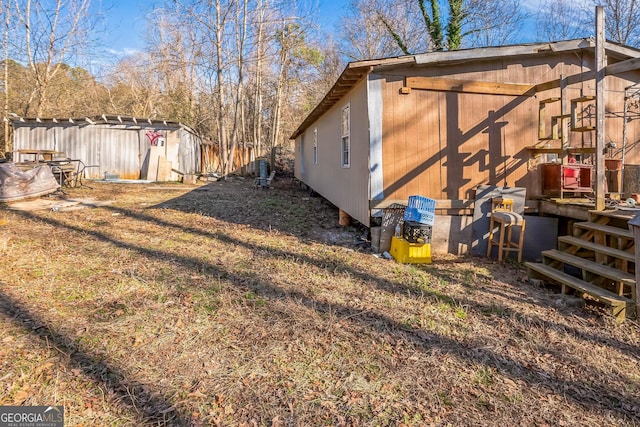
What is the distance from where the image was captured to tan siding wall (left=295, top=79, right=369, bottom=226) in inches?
228

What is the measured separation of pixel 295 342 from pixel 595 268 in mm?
3386

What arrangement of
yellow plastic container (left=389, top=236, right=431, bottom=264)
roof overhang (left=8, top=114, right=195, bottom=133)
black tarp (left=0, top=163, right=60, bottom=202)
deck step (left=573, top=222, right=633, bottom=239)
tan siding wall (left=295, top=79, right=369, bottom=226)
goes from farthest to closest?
roof overhang (left=8, top=114, right=195, bottom=133)
black tarp (left=0, top=163, right=60, bottom=202)
tan siding wall (left=295, top=79, right=369, bottom=226)
yellow plastic container (left=389, top=236, right=431, bottom=264)
deck step (left=573, top=222, right=633, bottom=239)

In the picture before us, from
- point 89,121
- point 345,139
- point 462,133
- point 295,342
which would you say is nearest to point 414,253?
point 462,133

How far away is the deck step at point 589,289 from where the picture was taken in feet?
11.2

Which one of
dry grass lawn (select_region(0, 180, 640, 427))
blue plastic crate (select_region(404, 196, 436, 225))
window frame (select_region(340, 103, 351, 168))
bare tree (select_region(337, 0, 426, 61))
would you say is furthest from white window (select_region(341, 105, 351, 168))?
bare tree (select_region(337, 0, 426, 61))

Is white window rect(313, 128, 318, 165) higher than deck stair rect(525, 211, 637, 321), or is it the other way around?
white window rect(313, 128, 318, 165)

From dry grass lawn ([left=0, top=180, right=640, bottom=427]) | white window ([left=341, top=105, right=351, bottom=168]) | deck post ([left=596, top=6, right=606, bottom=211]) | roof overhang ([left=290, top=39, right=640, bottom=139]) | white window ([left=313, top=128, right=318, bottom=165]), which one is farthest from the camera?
white window ([left=313, top=128, right=318, bottom=165])

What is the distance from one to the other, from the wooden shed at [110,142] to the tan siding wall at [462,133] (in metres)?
11.9

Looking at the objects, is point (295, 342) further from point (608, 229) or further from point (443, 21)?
point (443, 21)

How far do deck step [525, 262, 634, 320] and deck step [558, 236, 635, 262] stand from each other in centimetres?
38

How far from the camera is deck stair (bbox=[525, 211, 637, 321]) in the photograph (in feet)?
11.6

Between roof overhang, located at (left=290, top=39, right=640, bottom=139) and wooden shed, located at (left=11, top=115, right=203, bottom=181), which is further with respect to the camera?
wooden shed, located at (left=11, top=115, right=203, bottom=181)

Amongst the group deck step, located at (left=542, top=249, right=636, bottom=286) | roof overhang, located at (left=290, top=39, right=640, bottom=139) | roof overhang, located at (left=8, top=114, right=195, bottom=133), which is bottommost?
deck step, located at (left=542, top=249, right=636, bottom=286)

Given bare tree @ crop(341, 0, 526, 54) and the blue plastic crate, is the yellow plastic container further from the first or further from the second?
bare tree @ crop(341, 0, 526, 54)
